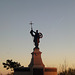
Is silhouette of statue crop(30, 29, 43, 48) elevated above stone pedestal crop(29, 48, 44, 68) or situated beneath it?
elevated above

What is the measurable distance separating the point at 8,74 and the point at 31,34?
2152cm

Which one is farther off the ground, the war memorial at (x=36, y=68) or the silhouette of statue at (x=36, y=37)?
the silhouette of statue at (x=36, y=37)

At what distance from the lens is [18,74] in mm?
26531

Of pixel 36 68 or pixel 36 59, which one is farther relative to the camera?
pixel 36 59

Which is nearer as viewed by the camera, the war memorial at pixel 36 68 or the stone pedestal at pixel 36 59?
the war memorial at pixel 36 68

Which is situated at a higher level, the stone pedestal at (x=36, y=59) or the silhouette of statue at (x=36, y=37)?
the silhouette of statue at (x=36, y=37)

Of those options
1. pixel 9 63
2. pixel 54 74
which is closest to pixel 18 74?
pixel 54 74

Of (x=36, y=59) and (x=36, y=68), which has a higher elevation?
(x=36, y=59)

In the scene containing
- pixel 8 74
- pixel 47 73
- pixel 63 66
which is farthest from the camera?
pixel 8 74

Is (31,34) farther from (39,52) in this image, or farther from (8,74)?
(8,74)

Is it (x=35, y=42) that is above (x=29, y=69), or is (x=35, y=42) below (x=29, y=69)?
above

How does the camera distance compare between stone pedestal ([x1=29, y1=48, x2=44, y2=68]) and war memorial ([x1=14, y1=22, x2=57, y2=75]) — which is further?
stone pedestal ([x1=29, y1=48, x2=44, y2=68])

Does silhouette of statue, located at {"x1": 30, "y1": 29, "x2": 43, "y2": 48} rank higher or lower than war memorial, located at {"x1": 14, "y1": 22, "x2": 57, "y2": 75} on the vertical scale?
higher

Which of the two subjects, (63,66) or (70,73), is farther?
(70,73)
